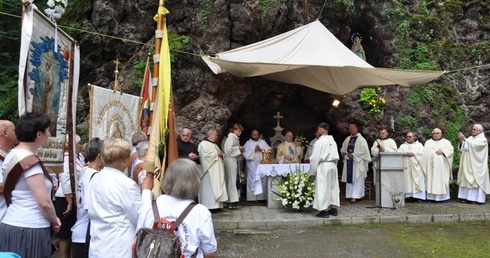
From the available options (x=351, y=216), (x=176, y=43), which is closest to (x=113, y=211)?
(x=351, y=216)

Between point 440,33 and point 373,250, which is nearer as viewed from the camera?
point 373,250

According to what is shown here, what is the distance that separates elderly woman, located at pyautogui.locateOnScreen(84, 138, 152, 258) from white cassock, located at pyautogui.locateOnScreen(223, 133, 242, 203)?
7.16 m

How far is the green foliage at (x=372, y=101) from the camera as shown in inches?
492

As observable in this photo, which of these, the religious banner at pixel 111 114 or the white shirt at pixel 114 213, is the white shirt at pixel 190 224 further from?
the religious banner at pixel 111 114

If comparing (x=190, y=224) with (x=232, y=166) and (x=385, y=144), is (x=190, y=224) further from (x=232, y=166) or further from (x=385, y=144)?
(x=385, y=144)

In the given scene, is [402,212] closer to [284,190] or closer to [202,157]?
[284,190]

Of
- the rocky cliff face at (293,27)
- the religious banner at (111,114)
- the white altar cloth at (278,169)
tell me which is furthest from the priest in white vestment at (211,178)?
the religious banner at (111,114)

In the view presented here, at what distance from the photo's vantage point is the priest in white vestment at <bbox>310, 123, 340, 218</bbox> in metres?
8.85

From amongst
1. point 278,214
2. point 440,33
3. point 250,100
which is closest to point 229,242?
point 278,214

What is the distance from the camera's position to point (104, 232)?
3.07 meters

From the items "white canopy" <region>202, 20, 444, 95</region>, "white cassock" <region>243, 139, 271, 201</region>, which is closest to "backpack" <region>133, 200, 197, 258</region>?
"white canopy" <region>202, 20, 444, 95</region>

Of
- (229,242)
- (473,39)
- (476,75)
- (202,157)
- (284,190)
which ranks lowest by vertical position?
(229,242)

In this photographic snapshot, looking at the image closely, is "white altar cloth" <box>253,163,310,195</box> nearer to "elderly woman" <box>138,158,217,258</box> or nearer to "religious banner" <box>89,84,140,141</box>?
"religious banner" <box>89,84,140,141</box>

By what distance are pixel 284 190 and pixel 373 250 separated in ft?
10.1
